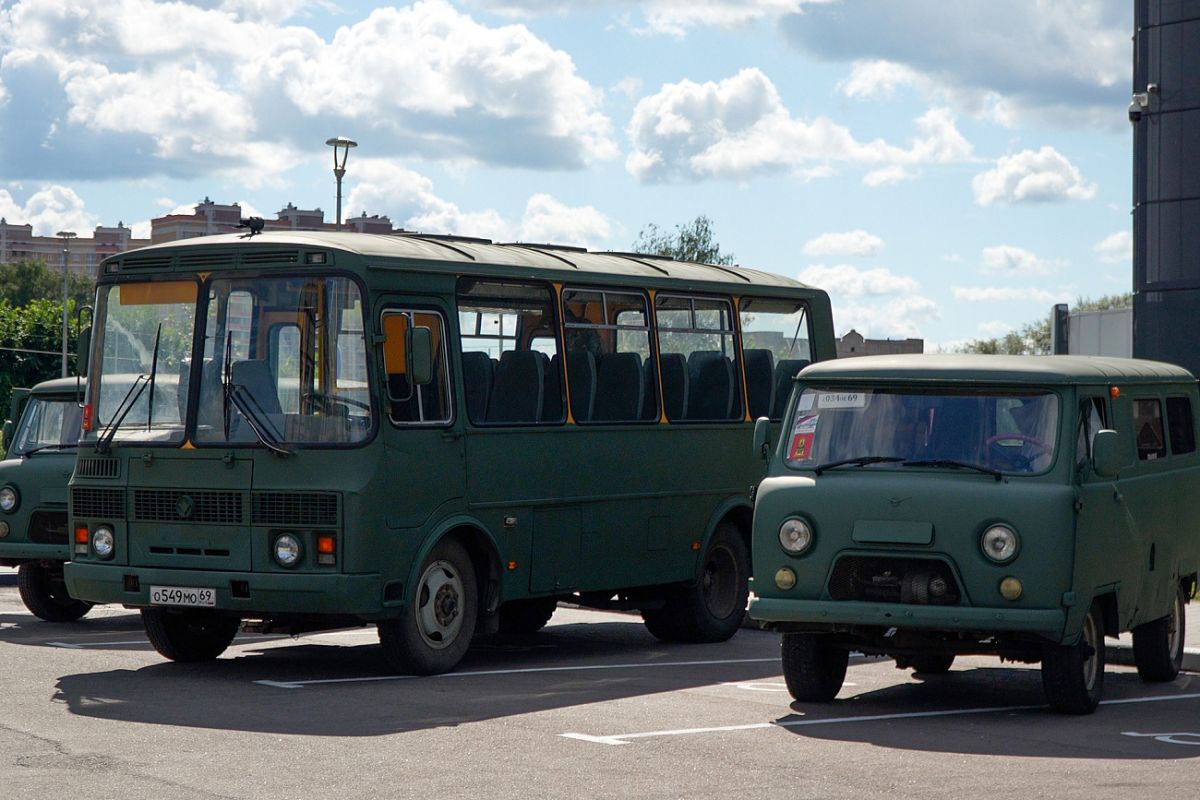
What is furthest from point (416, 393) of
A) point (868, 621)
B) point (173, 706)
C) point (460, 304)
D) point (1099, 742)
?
point (1099, 742)

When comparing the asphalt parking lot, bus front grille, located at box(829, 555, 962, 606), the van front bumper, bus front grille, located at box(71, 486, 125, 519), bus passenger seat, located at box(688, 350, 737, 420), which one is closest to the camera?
the asphalt parking lot

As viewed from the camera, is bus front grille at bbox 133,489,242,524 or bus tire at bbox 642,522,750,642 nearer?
bus front grille at bbox 133,489,242,524

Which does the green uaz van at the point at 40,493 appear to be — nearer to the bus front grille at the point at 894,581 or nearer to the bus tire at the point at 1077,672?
the bus front grille at the point at 894,581

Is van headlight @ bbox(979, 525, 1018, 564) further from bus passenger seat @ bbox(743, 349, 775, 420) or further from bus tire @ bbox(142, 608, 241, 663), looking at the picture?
bus passenger seat @ bbox(743, 349, 775, 420)

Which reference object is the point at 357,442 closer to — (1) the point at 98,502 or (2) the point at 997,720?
(1) the point at 98,502

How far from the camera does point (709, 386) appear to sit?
1684cm

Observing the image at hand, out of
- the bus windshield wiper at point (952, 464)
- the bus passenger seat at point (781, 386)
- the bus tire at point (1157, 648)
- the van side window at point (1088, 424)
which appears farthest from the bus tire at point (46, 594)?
the van side window at point (1088, 424)

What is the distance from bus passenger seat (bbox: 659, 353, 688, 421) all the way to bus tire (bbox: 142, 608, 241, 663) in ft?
13.4

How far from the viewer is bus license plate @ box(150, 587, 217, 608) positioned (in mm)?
12906

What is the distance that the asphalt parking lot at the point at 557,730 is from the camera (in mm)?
9016

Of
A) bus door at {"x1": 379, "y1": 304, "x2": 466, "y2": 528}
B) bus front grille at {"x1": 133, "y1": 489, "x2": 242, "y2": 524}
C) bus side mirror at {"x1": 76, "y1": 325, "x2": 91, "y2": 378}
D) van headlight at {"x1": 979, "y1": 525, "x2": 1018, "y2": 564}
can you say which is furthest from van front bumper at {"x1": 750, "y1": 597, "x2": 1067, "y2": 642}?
bus side mirror at {"x1": 76, "y1": 325, "x2": 91, "y2": 378}

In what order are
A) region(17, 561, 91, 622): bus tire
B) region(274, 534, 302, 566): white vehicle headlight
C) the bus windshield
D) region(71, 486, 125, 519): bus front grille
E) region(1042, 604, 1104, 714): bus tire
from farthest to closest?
the bus windshield
region(17, 561, 91, 622): bus tire
region(71, 486, 125, 519): bus front grille
region(274, 534, 302, 566): white vehicle headlight
region(1042, 604, 1104, 714): bus tire

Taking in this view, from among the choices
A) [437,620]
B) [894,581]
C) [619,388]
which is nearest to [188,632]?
[437,620]

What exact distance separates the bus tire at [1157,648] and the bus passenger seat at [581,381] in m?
4.52
